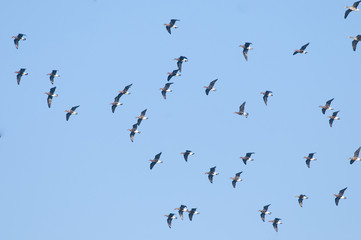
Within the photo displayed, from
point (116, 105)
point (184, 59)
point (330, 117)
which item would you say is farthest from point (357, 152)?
point (116, 105)

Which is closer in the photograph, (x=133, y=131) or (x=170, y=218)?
(x=170, y=218)

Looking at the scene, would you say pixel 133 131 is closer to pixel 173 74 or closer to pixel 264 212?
pixel 173 74

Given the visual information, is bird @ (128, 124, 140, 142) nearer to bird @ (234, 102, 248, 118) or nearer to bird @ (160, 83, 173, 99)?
bird @ (160, 83, 173, 99)

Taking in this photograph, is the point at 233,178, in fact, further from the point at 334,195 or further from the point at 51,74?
the point at 51,74

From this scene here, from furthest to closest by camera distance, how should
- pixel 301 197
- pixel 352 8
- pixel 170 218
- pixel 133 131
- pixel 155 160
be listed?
pixel 133 131, pixel 155 160, pixel 301 197, pixel 170 218, pixel 352 8

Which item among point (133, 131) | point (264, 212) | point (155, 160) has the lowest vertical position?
point (264, 212)

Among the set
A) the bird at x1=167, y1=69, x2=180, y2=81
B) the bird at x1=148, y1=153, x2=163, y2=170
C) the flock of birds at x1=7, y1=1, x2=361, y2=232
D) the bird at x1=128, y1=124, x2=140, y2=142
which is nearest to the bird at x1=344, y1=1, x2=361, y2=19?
the flock of birds at x1=7, y1=1, x2=361, y2=232

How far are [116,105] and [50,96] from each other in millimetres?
7105

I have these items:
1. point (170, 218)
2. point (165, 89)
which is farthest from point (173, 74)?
point (170, 218)

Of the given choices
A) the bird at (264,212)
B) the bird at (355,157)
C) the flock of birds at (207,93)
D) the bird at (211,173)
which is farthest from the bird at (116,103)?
the bird at (355,157)

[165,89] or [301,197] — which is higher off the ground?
[165,89]

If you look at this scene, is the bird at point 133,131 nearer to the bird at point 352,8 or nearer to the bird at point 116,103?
the bird at point 116,103

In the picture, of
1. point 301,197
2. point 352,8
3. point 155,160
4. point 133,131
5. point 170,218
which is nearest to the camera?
point 352,8

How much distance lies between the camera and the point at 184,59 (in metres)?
84.7
